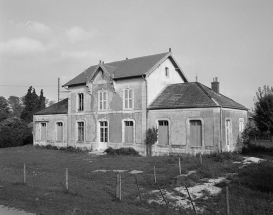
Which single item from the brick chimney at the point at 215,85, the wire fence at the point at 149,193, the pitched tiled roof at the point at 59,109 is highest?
the brick chimney at the point at 215,85

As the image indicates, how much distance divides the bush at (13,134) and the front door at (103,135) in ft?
47.5

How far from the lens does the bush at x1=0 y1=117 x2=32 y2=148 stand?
34375mm

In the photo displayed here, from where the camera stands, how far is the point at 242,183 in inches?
477

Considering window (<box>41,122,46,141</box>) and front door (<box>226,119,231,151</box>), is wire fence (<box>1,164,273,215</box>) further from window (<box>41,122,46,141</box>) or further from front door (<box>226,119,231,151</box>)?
window (<box>41,122,46,141</box>)

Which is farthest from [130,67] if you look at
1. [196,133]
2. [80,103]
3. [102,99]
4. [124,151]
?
[196,133]

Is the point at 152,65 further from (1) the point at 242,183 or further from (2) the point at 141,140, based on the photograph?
(1) the point at 242,183

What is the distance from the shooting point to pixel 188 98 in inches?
868

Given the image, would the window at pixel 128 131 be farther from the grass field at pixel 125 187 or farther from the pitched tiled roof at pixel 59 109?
the pitched tiled roof at pixel 59 109

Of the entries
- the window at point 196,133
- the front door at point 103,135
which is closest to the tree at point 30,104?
the front door at point 103,135

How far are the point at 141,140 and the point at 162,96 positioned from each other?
13.7ft

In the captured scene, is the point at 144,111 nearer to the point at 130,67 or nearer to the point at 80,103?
the point at 130,67

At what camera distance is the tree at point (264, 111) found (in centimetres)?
2639

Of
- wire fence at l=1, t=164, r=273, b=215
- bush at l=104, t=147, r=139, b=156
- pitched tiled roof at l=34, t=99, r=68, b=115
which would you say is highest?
pitched tiled roof at l=34, t=99, r=68, b=115

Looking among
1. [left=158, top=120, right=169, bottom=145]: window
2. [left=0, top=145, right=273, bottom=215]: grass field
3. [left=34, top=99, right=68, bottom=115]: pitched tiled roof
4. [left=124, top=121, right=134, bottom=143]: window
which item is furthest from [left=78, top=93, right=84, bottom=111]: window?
[left=0, top=145, right=273, bottom=215]: grass field
